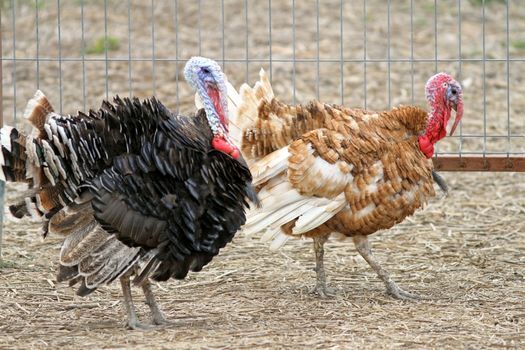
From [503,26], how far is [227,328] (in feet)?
A: 32.9

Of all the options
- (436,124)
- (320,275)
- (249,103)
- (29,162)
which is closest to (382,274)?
(320,275)

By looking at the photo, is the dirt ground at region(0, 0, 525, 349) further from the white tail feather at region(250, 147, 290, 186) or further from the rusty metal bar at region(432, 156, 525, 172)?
the white tail feather at region(250, 147, 290, 186)

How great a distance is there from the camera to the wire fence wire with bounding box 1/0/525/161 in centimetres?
1123

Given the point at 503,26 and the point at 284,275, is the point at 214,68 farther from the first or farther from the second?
the point at 503,26

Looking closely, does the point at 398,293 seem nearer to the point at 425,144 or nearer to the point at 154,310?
the point at 425,144

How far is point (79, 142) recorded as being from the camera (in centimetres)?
530

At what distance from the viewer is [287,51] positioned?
41.5 ft

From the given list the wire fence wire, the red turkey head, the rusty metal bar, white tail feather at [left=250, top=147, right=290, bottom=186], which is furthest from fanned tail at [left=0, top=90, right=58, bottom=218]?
the wire fence wire

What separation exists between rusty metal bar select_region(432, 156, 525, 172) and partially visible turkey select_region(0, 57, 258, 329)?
2.24 meters

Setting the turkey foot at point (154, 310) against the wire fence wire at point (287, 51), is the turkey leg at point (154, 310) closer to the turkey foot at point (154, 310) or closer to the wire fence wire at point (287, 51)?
the turkey foot at point (154, 310)

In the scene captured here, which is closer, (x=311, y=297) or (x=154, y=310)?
(x=154, y=310)

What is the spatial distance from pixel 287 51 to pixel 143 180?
24.8 ft

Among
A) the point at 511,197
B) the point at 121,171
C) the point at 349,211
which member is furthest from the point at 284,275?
the point at 511,197

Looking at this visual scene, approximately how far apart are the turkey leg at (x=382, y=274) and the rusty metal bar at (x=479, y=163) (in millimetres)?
1210
